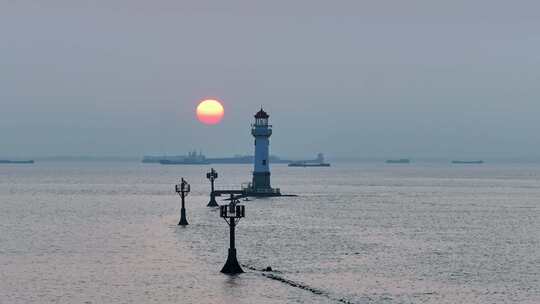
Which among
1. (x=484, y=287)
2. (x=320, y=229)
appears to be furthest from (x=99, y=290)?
(x=320, y=229)

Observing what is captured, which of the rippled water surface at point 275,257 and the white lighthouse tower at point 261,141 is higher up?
the white lighthouse tower at point 261,141

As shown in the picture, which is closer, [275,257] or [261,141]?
[275,257]

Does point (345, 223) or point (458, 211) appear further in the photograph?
point (458, 211)

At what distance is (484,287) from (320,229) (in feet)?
124

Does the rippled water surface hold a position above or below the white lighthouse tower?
below

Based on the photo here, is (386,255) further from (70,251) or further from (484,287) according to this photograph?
(70,251)

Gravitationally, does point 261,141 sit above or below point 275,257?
above

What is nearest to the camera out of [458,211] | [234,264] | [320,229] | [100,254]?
[234,264]

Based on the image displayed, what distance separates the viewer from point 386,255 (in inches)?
2640

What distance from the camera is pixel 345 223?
98.9 meters

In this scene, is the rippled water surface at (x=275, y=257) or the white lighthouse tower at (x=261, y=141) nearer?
the rippled water surface at (x=275, y=257)

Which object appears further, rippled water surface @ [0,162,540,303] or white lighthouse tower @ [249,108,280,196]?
white lighthouse tower @ [249,108,280,196]

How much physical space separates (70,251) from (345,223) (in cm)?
3781

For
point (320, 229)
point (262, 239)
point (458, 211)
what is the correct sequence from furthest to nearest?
point (458, 211), point (320, 229), point (262, 239)
